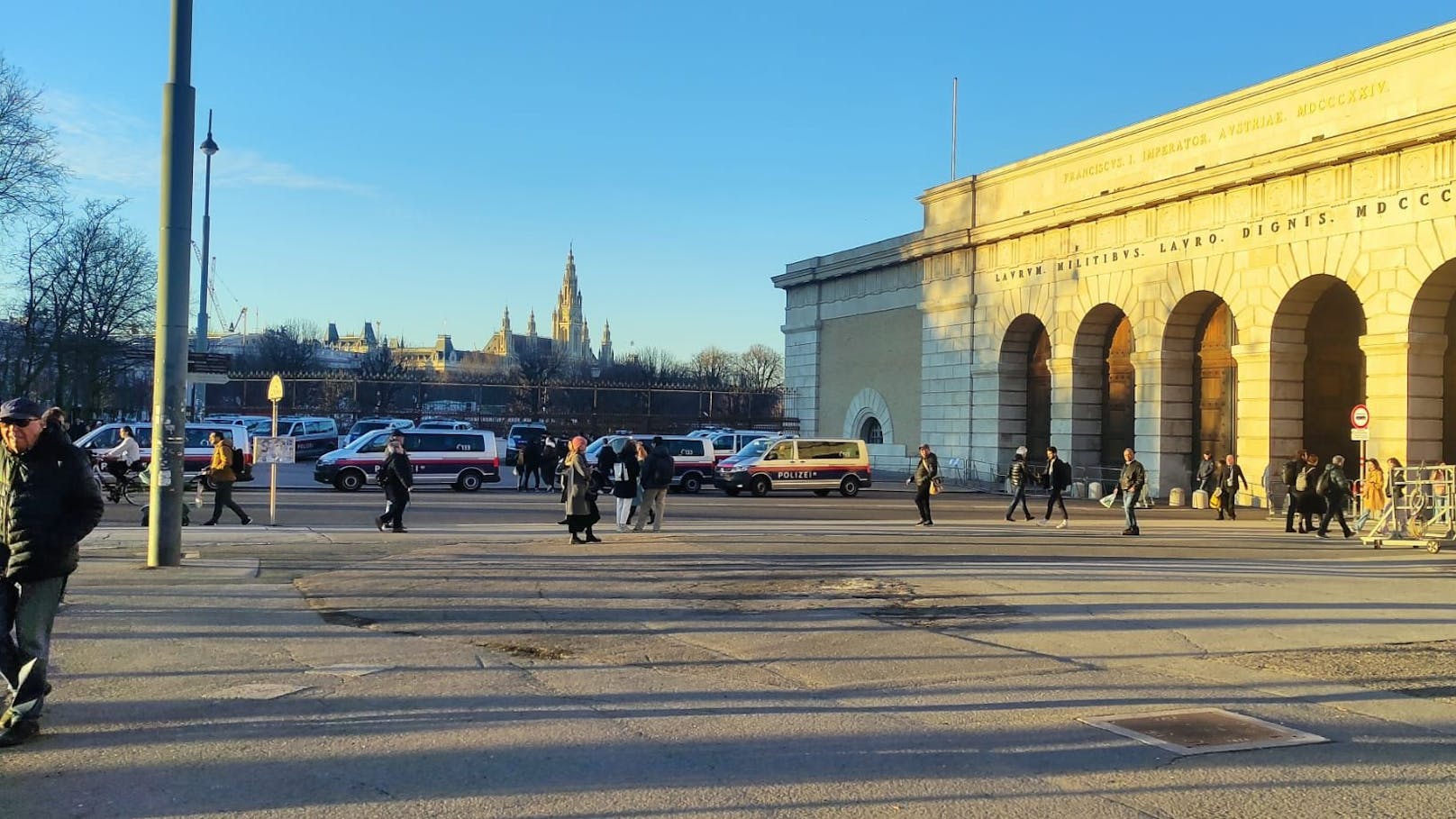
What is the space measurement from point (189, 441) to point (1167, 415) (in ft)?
93.9

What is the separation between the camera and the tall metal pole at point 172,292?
46.3ft

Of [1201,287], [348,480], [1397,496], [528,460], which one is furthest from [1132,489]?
[348,480]

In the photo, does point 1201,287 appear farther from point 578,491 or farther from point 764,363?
point 764,363

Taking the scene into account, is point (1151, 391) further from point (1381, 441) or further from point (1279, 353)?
point (1381, 441)

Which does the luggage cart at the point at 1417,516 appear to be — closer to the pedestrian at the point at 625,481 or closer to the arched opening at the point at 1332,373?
the arched opening at the point at 1332,373

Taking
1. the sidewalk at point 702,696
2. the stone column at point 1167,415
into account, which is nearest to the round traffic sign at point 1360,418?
the stone column at point 1167,415

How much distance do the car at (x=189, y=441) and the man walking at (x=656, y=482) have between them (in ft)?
43.3

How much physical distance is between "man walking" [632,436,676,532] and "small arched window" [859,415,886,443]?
28.8 metres

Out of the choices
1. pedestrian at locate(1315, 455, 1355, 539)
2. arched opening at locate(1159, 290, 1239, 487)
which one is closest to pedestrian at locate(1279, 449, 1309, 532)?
pedestrian at locate(1315, 455, 1355, 539)

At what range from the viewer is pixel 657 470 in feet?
70.0

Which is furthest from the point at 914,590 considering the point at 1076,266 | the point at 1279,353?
the point at 1076,266

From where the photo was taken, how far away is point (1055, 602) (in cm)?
1323

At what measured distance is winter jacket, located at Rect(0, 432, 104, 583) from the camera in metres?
6.57

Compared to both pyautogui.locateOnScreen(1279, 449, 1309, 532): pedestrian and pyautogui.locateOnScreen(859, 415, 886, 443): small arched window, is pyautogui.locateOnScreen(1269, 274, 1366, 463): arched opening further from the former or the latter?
pyautogui.locateOnScreen(859, 415, 886, 443): small arched window
